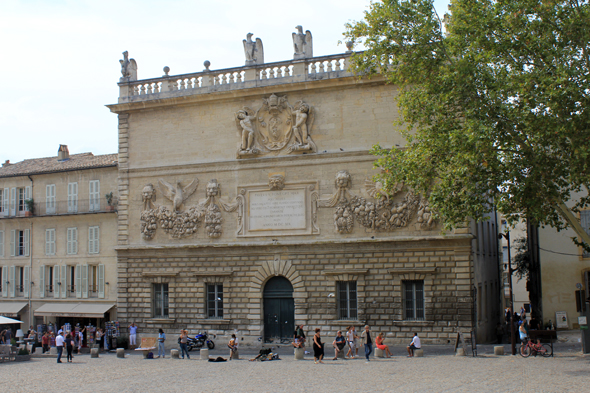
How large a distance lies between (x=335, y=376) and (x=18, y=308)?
72.9 feet

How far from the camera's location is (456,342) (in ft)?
70.3

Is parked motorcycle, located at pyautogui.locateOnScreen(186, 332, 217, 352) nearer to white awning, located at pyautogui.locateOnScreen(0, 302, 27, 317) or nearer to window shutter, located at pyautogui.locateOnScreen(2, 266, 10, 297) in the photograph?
white awning, located at pyautogui.locateOnScreen(0, 302, 27, 317)

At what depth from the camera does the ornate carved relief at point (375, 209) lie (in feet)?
76.4

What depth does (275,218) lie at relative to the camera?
25.2m

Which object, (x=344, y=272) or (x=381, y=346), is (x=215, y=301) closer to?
(x=344, y=272)

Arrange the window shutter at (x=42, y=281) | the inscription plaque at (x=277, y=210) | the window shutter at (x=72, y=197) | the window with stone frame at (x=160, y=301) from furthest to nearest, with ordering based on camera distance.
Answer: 1. the window shutter at (x=42, y=281)
2. the window shutter at (x=72, y=197)
3. the window with stone frame at (x=160, y=301)
4. the inscription plaque at (x=277, y=210)

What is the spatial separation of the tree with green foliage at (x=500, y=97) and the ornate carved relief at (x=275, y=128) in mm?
5830

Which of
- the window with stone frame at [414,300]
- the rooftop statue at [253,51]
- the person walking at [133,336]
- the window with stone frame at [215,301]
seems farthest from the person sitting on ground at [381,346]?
the rooftop statue at [253,51]

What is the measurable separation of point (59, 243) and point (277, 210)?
13809 millimetres

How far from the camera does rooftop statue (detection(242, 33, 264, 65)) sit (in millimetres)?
26297

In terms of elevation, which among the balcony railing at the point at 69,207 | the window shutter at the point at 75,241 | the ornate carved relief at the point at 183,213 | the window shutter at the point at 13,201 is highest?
the window shutter at the point at 13,201

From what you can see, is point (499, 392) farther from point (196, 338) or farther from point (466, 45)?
point (196, 338)

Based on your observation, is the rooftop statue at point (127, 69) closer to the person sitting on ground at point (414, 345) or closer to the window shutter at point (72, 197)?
the window shutter at point (72, 197)

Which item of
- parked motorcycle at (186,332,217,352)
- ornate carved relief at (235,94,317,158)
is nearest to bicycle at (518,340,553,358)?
ornate carved relief at (235,94,317,158)
